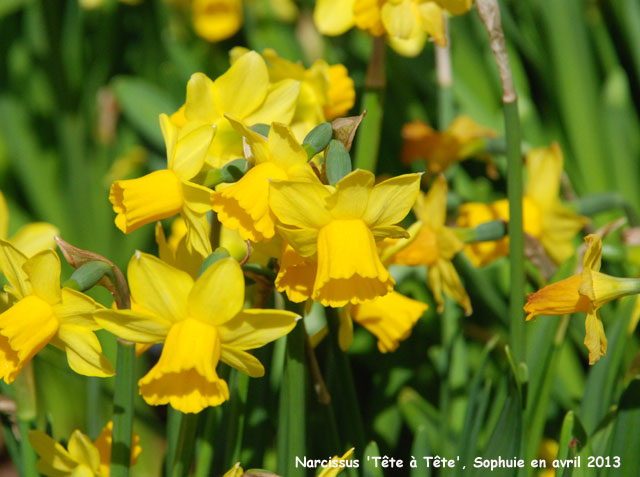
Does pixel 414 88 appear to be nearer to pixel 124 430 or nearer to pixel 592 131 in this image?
pixel 592 131

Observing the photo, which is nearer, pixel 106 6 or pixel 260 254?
pixel 260 254

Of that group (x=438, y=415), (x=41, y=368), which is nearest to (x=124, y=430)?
(x=438, y=415)

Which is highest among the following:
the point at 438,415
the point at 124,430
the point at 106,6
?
the point at 106,6

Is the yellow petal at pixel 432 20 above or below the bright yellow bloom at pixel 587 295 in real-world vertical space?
above

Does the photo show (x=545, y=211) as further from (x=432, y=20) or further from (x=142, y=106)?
(x=142, y=106)

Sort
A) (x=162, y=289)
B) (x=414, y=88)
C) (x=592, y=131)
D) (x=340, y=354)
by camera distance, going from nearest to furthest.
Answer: (x=162, y=289), (x=340, y=354), (x=592, y=131), (x=414, y=88)

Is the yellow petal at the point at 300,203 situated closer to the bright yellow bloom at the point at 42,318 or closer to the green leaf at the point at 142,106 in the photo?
the bright yellow bloom at the point at 42,318

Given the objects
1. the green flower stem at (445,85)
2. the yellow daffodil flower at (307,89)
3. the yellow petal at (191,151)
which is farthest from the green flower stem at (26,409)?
the green flower stem at (445,85)
